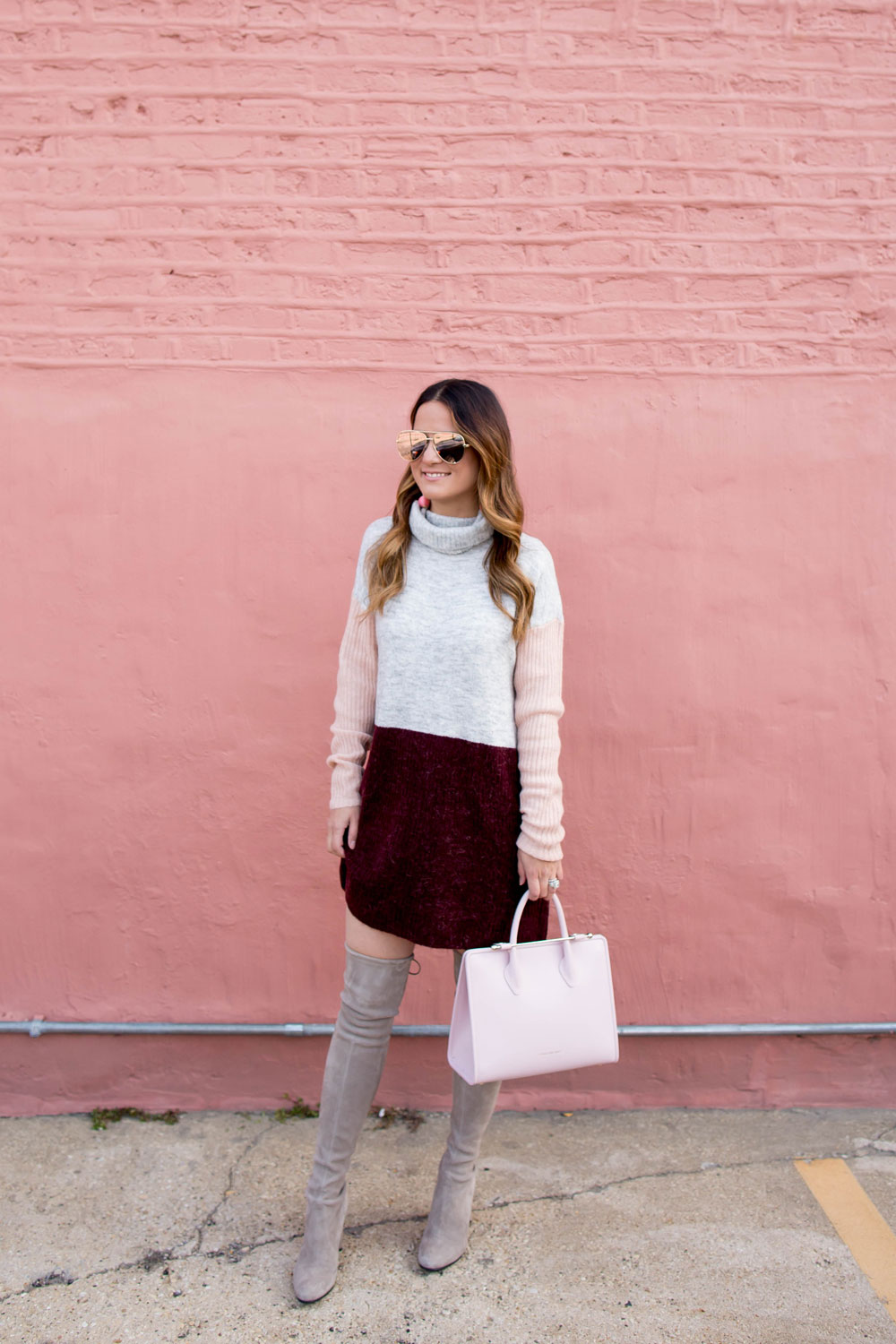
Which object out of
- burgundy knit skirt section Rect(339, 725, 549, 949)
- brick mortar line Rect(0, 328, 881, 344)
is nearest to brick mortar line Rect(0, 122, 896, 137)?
brick mortar line Rect(0, 328, 881, 344)

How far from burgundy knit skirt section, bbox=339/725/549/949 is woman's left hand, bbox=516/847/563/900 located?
38 millimetres

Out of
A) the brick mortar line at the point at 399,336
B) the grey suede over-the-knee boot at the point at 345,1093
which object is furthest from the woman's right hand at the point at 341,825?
the brick mortar line at the point at 399,336

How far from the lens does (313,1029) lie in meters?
2.97

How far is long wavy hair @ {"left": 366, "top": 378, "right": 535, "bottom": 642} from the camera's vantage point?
215 centimetres

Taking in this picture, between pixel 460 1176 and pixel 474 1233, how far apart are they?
213 mm

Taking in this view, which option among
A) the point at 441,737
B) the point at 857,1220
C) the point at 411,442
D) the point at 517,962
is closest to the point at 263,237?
the point at 411,442

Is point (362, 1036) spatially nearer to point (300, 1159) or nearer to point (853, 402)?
point (300, 1159)

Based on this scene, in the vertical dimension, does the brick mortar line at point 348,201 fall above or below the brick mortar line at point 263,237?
above

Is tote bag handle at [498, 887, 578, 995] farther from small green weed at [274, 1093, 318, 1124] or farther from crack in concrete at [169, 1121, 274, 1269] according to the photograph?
small green weed at [274, 1093, 318, 1124]

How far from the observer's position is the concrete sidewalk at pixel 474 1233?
2.16 metres

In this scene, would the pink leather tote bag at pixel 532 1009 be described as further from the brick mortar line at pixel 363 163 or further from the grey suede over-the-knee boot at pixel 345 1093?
the brick mortar line at pixel 363 163

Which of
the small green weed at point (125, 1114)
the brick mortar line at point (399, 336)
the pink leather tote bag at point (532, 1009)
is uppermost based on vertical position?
the brick mortar line at point (399, 336)

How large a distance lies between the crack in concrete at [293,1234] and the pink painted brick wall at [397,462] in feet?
1.09

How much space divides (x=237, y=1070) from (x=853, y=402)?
2.61 m
